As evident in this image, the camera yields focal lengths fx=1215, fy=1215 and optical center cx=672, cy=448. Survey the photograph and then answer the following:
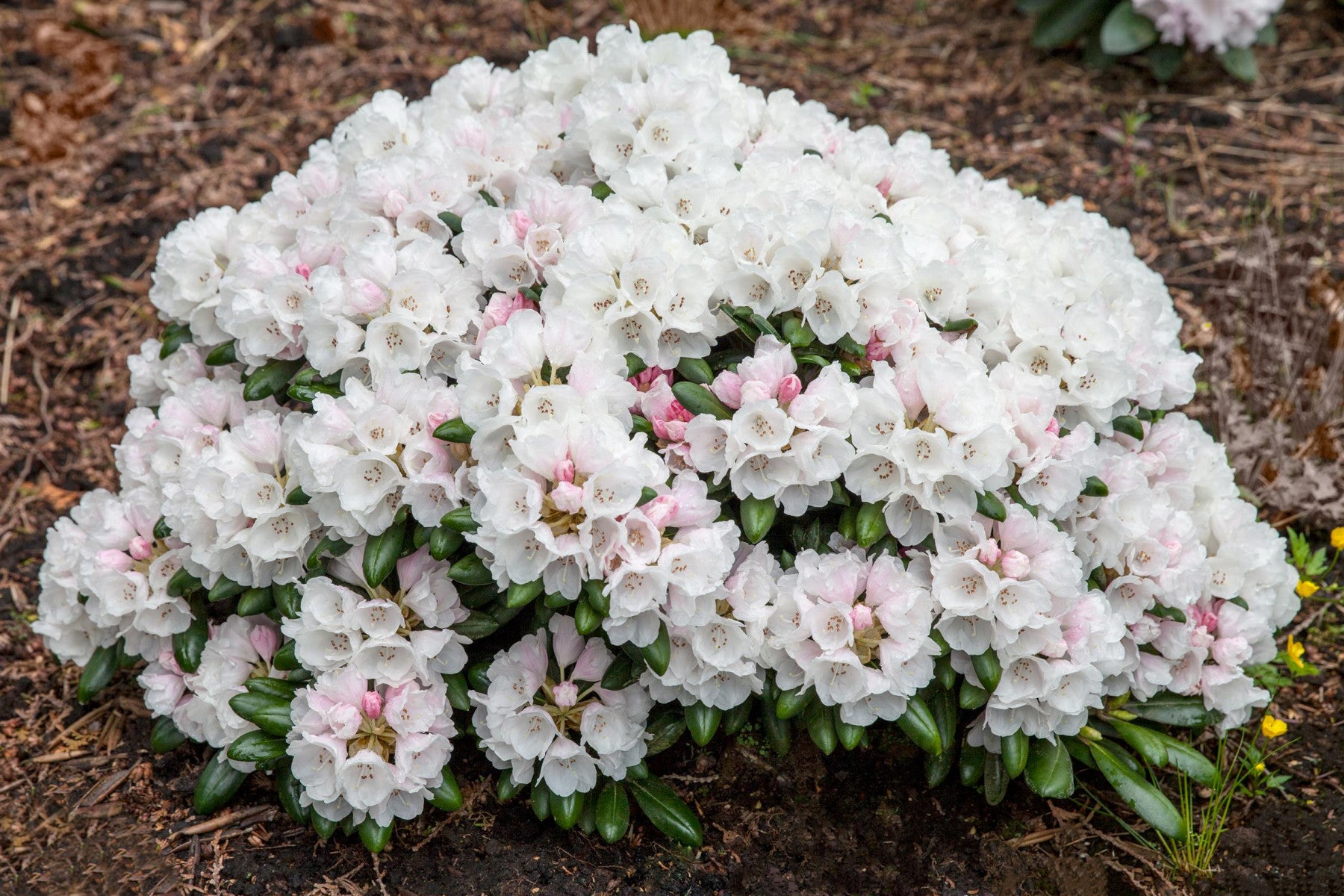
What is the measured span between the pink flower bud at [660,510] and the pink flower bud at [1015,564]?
2.26 feet

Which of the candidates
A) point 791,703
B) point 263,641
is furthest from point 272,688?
point 791,703

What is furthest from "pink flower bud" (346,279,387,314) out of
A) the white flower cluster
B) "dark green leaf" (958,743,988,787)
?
the white flower cluster

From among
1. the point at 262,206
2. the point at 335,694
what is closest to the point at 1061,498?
the point at 335,694

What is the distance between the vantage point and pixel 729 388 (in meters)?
2.39

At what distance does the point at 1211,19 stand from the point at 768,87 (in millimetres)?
1733

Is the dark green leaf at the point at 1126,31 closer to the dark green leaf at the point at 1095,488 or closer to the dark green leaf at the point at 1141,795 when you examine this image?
the dark green leaf at the point at 1095,488

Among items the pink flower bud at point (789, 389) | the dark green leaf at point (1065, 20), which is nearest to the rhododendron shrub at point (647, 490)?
the pink flower bud at point (789, 389)

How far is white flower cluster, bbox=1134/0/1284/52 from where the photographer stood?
4691 mm

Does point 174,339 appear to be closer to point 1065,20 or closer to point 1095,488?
point 1095,488

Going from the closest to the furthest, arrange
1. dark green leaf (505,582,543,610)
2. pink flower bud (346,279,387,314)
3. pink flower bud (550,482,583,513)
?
pink flower bud (550,482,583,513) < dark green leaf (505,582,543,610) < pink flower bud (346,279,387,314)

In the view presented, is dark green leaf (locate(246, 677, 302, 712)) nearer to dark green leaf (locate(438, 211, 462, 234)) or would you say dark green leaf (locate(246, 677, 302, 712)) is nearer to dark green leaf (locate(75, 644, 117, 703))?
dark green leaf (locate(75, 644, 117, 703))

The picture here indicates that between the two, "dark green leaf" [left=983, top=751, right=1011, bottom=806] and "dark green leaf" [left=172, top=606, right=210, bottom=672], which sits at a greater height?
"dark green leaf" [left=983, top=751, right=1011, bottom=806]

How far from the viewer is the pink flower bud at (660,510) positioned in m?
2.23

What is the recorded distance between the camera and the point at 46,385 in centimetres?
407
